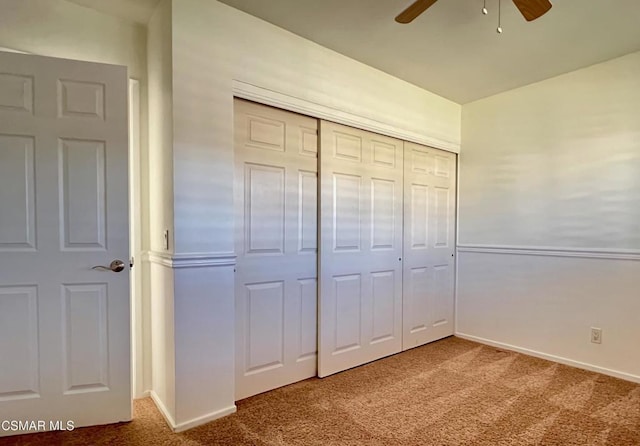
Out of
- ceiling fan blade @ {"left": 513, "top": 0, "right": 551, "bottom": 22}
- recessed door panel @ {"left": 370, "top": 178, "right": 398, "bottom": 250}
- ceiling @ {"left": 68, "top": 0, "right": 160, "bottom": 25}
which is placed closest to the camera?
ceiling fan blade @ {"left": 513, "top": 0, "right": 551, "bottom": 22}

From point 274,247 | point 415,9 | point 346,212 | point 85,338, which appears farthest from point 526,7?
point 85,338

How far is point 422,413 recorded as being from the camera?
208 cm

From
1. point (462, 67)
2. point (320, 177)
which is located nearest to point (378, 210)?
point (320, 177)

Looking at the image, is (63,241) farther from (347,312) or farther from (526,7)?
(526,7)

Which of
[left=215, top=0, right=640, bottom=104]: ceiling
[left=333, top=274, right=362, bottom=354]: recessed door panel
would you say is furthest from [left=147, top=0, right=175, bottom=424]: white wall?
[left=333, top=274, right=362, bottom=354]: recessed door panel

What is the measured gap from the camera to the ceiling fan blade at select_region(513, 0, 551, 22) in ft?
5.36

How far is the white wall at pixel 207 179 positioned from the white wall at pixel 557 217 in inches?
88.7

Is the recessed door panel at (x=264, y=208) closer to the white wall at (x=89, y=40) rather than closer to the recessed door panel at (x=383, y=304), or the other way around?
the white wall at (x=89, y=40)

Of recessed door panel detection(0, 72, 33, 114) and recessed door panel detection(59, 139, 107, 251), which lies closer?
recessed door panel detection(0, 72, 33, 114)

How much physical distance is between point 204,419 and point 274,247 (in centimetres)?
109

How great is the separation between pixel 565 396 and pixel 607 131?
2.02 meters

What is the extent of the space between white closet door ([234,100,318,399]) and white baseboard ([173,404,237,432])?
0.15m

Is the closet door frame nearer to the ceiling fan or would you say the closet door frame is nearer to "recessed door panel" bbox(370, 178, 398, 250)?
"recessed door panel" bbox(370, 178, 398, 250)

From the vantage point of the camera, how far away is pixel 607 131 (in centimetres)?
271
